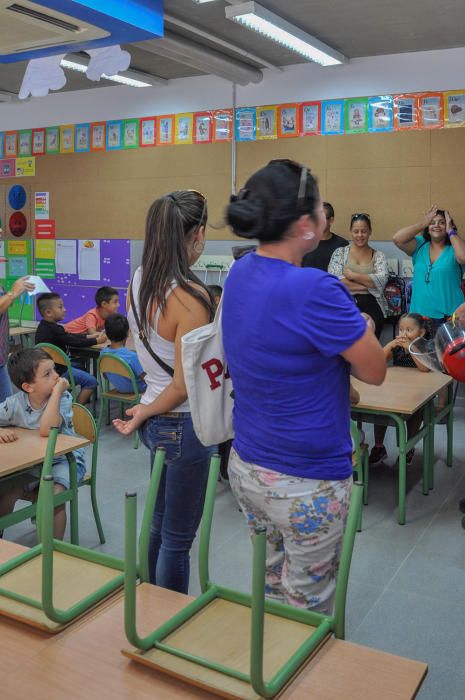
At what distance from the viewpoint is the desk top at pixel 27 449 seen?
2.71m

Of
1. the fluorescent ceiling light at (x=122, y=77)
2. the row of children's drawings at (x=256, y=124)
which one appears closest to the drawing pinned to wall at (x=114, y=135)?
the row of children's drawings at (x=256, y=124)

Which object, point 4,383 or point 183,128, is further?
point 183,128

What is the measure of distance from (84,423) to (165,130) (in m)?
4.94

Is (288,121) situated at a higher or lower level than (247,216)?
higher

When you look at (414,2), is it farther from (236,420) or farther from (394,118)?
(236,420)


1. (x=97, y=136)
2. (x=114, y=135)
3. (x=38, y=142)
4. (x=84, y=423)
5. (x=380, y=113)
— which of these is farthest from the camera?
(x=38, y=142)

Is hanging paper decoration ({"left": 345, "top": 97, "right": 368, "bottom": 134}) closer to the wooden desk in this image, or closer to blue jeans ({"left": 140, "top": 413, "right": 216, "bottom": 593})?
blue jeans ({"left": 140, "top": 413, "right": 216, "bottom": 593})

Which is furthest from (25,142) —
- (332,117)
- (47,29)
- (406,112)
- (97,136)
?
(47,29)

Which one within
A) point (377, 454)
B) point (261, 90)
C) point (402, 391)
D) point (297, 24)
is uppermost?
point (297, 24)

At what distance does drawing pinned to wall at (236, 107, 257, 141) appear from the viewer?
7.01m

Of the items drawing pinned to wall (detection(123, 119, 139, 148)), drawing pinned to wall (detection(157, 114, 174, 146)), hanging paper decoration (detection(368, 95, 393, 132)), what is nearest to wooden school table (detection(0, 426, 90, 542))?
hanging paper decoration (detection(368, 95, 393, 132))

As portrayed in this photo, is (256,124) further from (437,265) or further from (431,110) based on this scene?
(437,265)

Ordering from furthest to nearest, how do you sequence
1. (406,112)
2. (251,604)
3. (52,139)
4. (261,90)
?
(52,139) → (261,90) → (406,112) → (251,604)

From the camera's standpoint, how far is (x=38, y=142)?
846cm
